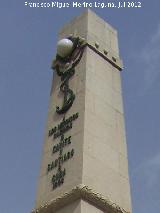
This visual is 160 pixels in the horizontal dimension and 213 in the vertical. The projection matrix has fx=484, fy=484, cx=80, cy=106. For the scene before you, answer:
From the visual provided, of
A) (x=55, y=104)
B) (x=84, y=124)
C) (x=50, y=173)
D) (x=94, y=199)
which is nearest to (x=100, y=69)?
(x=55, y=104)

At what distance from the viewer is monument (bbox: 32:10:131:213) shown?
15.1 metres

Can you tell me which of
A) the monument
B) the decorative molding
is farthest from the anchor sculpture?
the decorative molding

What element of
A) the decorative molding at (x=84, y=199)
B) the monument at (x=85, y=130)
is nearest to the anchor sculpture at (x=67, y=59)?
the monument at (x=85, y=130)

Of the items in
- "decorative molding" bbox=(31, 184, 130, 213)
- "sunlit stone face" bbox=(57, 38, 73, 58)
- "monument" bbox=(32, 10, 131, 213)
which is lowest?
"decorative molding" bbox=(31, 184, 130, 213)

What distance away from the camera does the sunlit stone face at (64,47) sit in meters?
20.3

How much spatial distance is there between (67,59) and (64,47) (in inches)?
20.3

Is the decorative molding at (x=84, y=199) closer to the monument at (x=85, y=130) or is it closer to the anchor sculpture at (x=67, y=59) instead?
the monument at (x=85, y=130)

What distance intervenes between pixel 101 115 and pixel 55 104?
A: 2.39 m

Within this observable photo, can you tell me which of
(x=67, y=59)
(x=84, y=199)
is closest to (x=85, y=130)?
(x=84, y=199)

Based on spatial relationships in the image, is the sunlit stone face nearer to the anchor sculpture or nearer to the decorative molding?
the anchor sculpture

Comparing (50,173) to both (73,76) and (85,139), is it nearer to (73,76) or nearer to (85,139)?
(85,139)

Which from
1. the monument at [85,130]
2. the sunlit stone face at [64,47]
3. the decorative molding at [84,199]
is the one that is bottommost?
the decorative molding at [84,199]

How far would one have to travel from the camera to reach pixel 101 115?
1758cm

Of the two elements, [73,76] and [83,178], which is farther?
[73,76]
